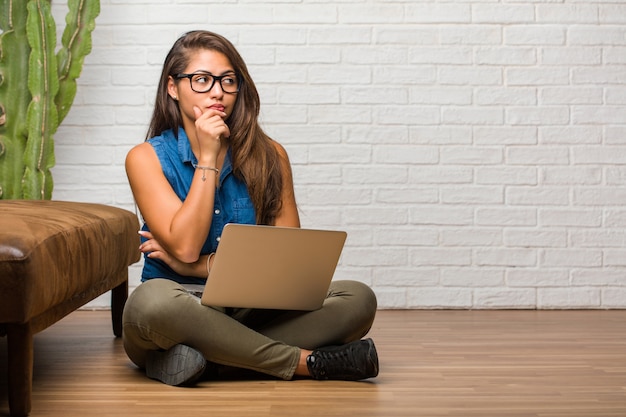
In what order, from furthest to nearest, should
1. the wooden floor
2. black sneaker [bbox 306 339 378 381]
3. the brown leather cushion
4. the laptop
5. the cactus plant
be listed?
the cactus plant
black sneaker [bbox 306 339 378 381]
the laptop
the wooden floor
the brown leather cushion

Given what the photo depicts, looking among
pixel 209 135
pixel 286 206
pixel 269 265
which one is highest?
pixel 209 135

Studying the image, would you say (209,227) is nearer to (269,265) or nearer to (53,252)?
(269,265)

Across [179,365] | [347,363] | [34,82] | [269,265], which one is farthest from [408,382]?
[34,82]

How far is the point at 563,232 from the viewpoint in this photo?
3.57 meters

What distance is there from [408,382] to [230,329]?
0.43 metres

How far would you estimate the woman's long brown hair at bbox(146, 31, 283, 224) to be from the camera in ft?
7.69

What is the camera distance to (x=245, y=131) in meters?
2.36

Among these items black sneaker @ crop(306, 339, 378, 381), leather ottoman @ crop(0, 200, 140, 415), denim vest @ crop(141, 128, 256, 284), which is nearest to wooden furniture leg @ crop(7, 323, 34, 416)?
leather ottoman @ crop(0, 200, 140, 415)

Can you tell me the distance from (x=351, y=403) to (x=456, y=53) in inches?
76.6

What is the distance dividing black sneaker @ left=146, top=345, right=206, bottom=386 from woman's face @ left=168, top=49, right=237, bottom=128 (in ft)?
1.94

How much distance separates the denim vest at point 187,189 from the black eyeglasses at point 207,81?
0.14 metres

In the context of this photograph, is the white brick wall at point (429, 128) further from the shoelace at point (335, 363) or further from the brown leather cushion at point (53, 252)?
the shoelace at point (335, 363)

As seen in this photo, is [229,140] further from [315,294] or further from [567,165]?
[567,165]

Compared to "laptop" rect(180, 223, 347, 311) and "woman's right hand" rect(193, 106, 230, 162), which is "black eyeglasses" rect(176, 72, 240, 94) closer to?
"woman's right hand" rect(193, 106, 230, 162)
